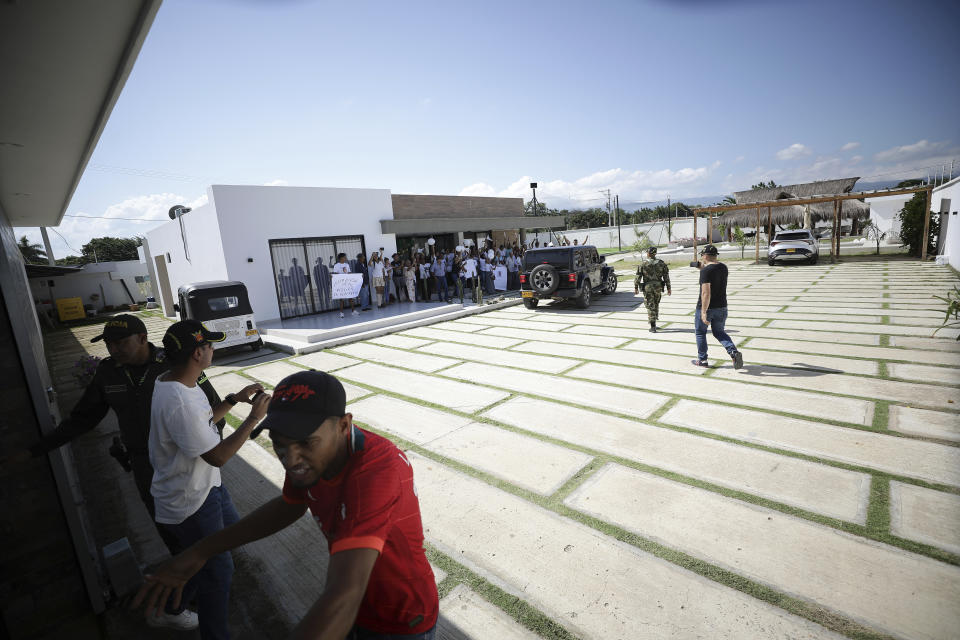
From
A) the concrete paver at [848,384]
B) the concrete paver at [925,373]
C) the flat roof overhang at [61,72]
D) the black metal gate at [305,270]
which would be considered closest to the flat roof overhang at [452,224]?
the black metal gate at [305,270]

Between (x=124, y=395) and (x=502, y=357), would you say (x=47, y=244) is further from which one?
(x=124, y=395)

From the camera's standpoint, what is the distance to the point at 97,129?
5289 millimetres

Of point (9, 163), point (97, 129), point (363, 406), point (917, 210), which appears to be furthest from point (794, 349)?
point (917, 210)

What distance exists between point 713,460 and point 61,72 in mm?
6778

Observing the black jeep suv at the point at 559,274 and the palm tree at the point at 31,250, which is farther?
the palm tree at the point at 31,250

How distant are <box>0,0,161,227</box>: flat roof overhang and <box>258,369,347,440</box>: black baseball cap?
3.18 m

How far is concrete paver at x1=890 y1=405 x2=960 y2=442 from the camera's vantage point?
426 cm

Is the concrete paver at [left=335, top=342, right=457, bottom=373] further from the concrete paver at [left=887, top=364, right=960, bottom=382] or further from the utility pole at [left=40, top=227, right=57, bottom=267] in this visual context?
the utility pole at [left=40, top=227, right=57, bottom=267]

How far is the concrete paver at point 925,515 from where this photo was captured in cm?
294

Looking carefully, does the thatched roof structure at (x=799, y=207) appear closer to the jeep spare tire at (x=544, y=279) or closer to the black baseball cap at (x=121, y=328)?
the jeep spare tire at (x=544, y=279)

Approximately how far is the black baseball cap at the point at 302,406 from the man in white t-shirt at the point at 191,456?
92cm

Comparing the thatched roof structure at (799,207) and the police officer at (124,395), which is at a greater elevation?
the thatched roof structure at (799,207)

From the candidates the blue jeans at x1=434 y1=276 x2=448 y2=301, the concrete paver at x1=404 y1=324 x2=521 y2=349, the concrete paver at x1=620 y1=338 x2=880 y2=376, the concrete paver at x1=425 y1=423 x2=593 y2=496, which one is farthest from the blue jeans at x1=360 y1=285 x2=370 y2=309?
the concrete paver at x1=425 y1=423 x2=593 y2=496

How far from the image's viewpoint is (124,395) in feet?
8.59
